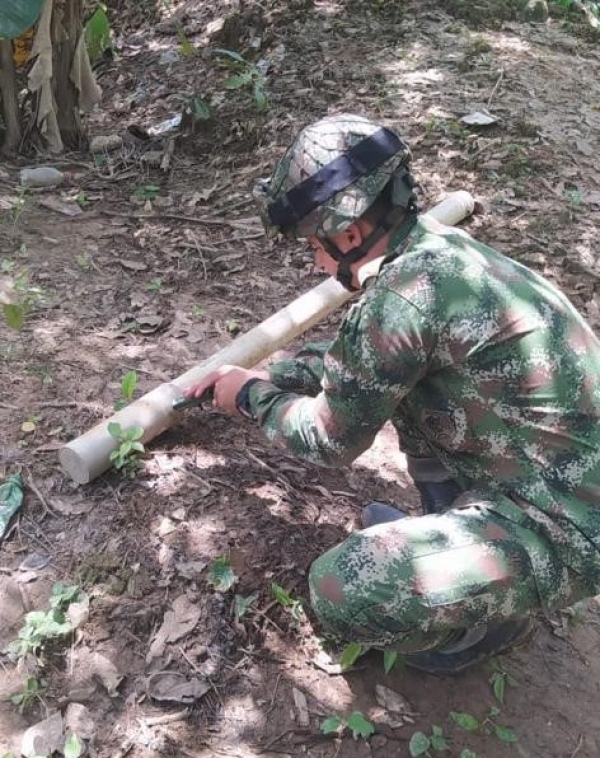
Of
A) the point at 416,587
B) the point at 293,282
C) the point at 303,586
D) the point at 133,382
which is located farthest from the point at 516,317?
the point at 293,282

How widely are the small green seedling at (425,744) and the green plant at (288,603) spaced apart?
50cm

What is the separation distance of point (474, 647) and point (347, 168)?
1.47m

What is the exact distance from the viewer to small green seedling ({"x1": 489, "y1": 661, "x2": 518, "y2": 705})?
2.47 meters

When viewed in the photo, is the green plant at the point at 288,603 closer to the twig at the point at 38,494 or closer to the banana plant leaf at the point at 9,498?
the twig at the point at 38,494

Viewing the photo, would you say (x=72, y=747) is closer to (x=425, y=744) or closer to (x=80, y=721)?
(x=80, y=721)

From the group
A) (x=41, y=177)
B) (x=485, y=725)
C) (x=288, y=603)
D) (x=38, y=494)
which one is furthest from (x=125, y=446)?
(x=41, y=177)

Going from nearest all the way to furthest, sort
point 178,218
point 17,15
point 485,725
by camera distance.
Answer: point 485,725 < point 17,15 < point 178,218

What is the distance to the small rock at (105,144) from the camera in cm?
574

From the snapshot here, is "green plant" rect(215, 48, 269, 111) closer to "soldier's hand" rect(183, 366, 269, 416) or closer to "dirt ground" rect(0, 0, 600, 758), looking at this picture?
"dirt ground" rect(0, 0, 600, 758)

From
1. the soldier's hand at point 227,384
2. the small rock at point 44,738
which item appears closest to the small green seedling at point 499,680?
A: the soldier's hand at point 227,384

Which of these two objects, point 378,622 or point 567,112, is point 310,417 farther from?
point 567,112

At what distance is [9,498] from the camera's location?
9.13 feet

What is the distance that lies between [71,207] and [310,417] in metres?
3.28

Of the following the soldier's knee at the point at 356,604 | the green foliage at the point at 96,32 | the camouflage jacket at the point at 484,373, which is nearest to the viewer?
the camouflage jacket at the point at 484,373
